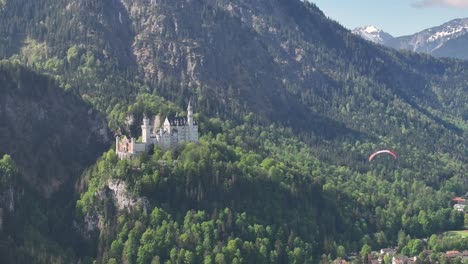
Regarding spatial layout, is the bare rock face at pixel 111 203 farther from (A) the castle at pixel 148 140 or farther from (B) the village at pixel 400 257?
(B) the village at pixel 400 257

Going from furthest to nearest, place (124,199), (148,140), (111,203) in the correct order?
(148,140) < (111,203) < (124,199)

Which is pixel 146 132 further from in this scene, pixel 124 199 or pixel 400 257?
pixel 400 257

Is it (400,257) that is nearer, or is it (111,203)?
(111,203)

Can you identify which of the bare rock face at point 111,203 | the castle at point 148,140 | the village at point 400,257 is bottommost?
the village at point 400,257

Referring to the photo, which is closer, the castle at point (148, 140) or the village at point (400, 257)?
the village at point (400, 257)

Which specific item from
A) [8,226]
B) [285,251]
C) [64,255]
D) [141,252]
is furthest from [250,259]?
[8,226]

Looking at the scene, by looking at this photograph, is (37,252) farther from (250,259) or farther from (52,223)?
(250,259)

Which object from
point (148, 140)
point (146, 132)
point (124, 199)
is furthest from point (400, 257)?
point (146, 132)

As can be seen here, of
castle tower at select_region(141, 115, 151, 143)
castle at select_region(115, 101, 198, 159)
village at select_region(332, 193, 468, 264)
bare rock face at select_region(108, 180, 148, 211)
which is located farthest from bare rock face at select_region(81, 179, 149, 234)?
village at select_region(332, 193, 468, 264)

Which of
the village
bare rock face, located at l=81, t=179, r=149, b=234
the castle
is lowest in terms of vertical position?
the village

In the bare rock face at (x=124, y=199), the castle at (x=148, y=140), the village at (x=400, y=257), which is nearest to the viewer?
the bare rock face at (x=124, y=199)

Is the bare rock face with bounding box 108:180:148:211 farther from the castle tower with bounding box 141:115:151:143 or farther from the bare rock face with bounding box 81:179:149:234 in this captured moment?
the castle tower with bounding box 141:115:151:143

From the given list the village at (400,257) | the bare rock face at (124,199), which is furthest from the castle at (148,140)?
the village at (400,257)

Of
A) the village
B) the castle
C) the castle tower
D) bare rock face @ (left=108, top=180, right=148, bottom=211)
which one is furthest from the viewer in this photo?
the castle tower
